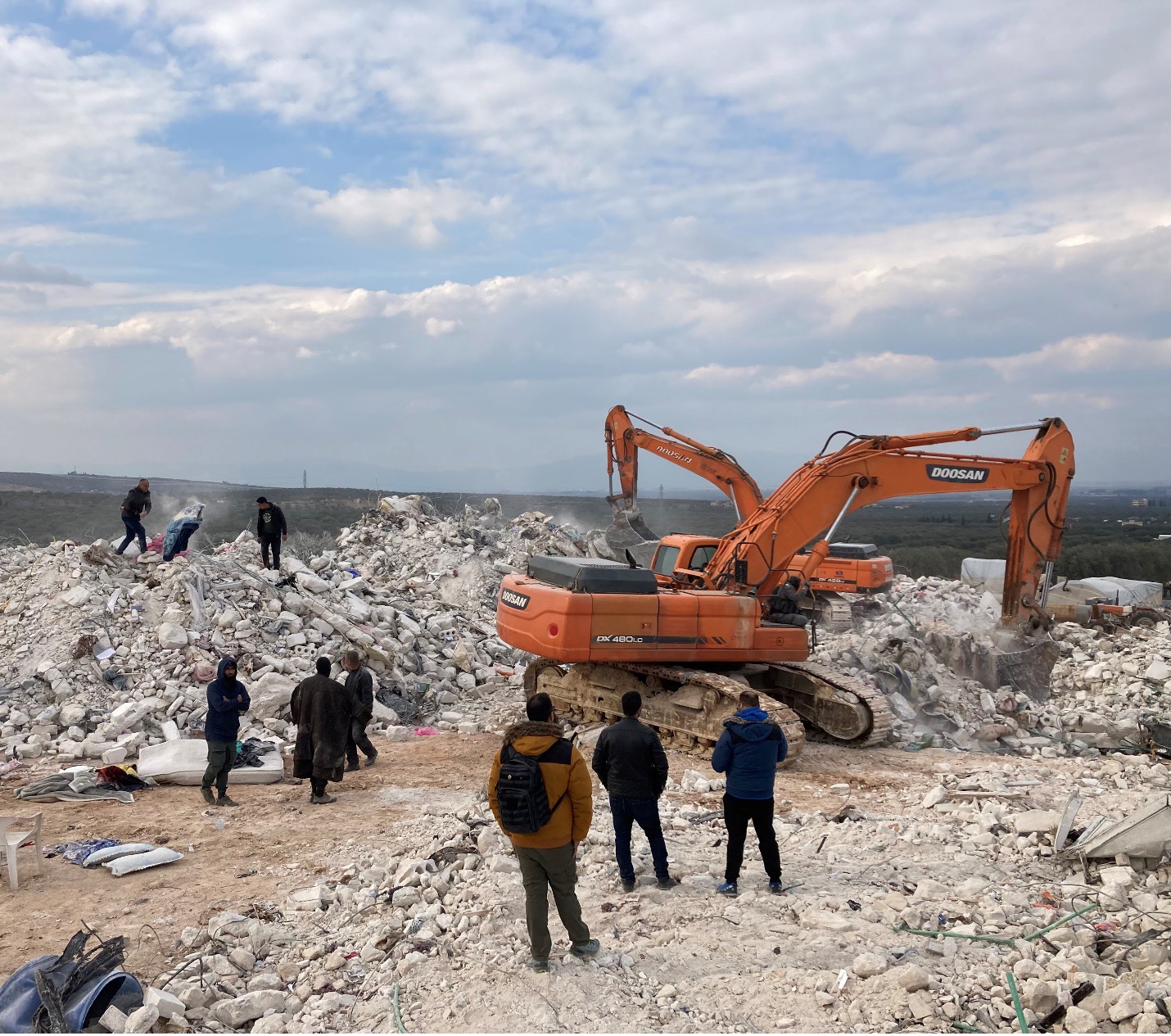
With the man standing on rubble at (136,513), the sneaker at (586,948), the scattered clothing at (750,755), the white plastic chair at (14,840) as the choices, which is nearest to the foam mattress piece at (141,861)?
the white plastic chair at (14,840)

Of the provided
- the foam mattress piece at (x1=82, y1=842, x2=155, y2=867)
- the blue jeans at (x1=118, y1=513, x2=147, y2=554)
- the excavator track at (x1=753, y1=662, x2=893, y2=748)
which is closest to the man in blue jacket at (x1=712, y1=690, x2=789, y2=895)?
the foam mattress piece at (x1=82, y1=842, x2=155, y2=867)

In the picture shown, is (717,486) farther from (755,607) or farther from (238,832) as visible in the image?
(238,832)

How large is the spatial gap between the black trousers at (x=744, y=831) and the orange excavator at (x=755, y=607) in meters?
3.78

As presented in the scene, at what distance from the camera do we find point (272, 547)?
1504cm

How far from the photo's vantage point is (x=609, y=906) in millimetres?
5742

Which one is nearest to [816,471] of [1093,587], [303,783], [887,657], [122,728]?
[887,657]

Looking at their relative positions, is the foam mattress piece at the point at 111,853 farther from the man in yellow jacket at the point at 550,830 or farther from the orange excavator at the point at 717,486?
the orange excavator at the point at 717,486

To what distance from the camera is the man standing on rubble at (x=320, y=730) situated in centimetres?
847

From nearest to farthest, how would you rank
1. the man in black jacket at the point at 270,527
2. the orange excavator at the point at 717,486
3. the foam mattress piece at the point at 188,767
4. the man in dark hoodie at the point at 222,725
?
the man in dark hoodie at the point at 222,725
the foam mattress piece at the point at 188,767
the man in black jacket at the point at 270,527
the orange excavator at the point at 717,486

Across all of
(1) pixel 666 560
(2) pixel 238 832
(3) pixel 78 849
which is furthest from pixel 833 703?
(3) pixel 78 849

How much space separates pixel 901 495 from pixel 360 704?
7142 mm

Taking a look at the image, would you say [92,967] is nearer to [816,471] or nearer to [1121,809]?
[1121,809]

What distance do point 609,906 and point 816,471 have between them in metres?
7.30

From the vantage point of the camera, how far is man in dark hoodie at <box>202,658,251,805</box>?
324 inches
